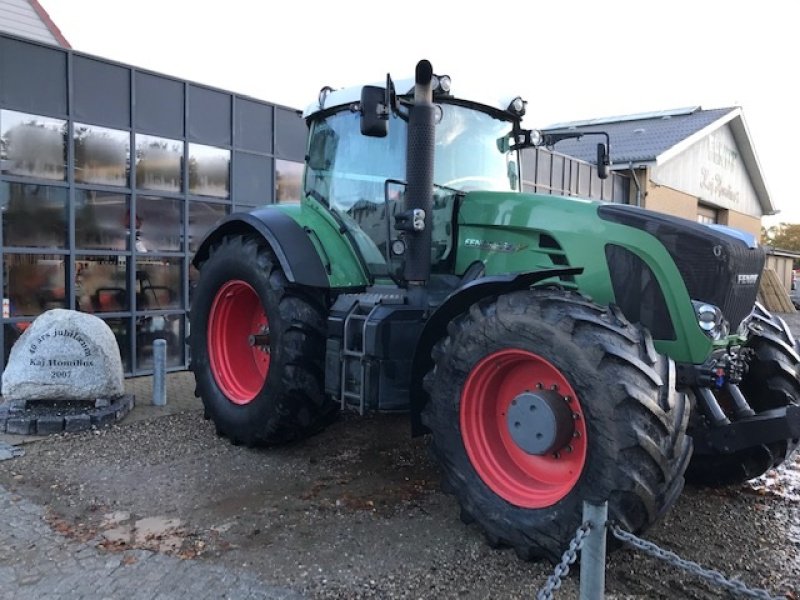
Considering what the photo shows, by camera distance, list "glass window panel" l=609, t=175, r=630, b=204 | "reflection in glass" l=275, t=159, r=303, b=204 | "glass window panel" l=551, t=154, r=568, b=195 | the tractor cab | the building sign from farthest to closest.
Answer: the building sign → "glass window panel" l=609, t=175, r=630, b=204 → "glass window panel" l=551, t=154, r=568, b=195 → "reflection in glass" l=275, t=159, r=303, b=204 → the tractor cab

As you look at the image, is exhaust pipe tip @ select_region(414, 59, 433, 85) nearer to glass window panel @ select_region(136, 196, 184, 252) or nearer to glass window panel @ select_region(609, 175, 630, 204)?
Result: glass window panel @ select_region(136, 196, 184, 252)

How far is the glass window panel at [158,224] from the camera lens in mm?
7863

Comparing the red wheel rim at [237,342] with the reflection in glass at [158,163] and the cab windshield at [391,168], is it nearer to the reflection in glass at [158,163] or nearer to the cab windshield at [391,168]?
the cab windshield at [391,168]

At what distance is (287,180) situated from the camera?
377 inches

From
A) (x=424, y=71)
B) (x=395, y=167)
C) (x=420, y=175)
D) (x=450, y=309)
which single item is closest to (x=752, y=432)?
(x=450, y=309)

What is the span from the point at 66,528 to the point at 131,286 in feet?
14.3

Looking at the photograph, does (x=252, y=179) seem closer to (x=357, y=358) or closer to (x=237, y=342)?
(x=237, y=342)

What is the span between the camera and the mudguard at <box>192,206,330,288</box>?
4.75 metres

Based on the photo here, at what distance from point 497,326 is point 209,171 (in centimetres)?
604

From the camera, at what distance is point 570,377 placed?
10.6 ft

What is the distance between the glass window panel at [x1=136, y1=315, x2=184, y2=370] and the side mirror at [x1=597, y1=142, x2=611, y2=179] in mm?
5281

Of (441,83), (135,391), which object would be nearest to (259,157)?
(135,391)

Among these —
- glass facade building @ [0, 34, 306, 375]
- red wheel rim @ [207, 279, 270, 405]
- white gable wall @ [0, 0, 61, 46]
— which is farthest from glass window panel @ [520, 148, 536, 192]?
white gable wall @ [0, 0, 61, 46]

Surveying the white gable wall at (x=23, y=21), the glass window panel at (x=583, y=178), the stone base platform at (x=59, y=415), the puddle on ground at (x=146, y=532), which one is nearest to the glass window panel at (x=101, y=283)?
the stone base platform at (x=59, y=415)
